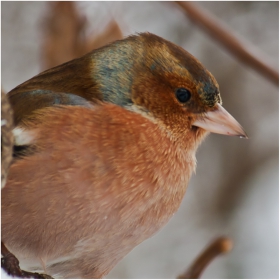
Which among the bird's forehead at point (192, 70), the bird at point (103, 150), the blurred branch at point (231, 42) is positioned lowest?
the bird at point (103, 150)

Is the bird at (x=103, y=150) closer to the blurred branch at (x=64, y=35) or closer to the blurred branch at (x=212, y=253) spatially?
the blurred branch at (x=212, y=253)

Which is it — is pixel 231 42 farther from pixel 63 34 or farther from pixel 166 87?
pixel 63 34

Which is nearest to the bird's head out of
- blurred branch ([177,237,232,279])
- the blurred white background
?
blurred branch ([177,237,232,279])

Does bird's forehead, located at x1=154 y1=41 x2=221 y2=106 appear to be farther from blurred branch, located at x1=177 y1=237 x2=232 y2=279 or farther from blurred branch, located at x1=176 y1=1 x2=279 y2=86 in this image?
blurred branch, located at x1=177 y1=237 x2=232 y2=279

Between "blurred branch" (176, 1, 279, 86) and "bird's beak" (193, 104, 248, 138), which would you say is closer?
"bird's beak" (193, 104, 248, 138)

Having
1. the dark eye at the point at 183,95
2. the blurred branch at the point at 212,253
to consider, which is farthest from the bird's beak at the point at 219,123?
the blurred branch at the point at 212,253

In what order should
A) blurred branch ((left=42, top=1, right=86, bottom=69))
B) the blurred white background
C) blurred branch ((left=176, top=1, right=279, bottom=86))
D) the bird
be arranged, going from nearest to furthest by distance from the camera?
the bird → blurred branch ((left=176, top=1, right=279, bottom=86)) → blurred branch ((left=42, top=1, right=86, bottom=69)) → the blurred white background
